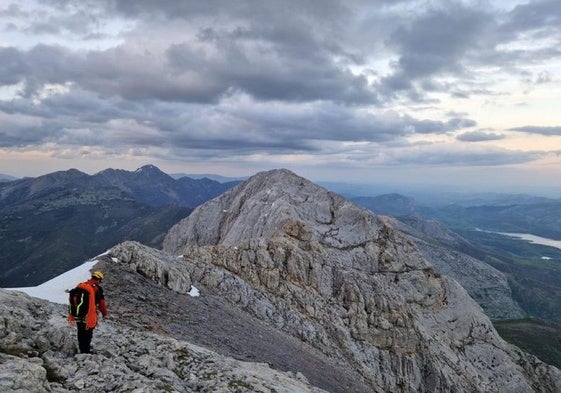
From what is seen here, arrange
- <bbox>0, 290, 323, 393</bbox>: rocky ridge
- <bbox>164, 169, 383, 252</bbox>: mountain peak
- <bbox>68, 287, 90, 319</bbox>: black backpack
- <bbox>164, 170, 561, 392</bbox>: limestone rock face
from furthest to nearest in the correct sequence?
<bbox>164, 169, 383, 252</bbox>: mountain peak < <bbox>164, 170, 561, 392</bbox>: limestone rock face < <bbox>68, 287, 90, 319</bbox>: black backpack < <bbox>0, 290, 323, 393</bbox>: rocky ridge

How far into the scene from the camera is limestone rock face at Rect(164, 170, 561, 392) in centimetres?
5725

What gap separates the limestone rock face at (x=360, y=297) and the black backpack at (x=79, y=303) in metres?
32.1

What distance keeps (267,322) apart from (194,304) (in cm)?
1263

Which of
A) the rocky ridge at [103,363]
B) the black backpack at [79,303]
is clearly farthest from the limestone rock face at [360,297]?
the black backpack at [79,303]

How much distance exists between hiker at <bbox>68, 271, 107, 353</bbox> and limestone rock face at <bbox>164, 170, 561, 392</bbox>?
32.0 meters

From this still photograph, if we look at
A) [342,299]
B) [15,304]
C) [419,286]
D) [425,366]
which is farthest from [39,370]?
[419,286]

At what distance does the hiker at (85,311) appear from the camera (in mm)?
19234

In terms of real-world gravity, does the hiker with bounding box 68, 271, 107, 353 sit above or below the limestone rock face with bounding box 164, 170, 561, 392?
above

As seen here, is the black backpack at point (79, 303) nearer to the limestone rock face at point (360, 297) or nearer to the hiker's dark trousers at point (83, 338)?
the hiker's dark trousers at point (83, 338)

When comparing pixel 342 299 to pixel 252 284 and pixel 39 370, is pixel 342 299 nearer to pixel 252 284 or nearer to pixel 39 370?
pixel 252 284

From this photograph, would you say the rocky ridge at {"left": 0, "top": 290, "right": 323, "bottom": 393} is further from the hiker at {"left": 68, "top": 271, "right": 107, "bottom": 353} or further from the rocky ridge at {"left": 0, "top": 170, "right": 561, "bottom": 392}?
the hiker at {"left": 68, "top": 271, "right": 107, "bottom": 353}

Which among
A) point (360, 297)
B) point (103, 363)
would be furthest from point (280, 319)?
point (103, 363)

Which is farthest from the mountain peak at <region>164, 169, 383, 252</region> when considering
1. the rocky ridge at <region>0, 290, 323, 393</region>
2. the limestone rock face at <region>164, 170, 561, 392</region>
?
the rocky ridge at <region>0, 290, 323, 393</region>

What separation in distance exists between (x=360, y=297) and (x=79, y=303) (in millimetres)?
55091
